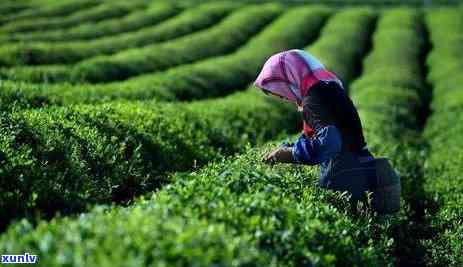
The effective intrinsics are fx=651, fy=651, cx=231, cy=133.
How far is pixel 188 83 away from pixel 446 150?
29.5ft

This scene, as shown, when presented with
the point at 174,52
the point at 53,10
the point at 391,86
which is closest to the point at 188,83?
the point at 174,52

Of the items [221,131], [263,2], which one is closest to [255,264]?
[221,131]

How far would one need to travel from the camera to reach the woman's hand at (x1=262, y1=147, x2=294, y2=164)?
7.71 m

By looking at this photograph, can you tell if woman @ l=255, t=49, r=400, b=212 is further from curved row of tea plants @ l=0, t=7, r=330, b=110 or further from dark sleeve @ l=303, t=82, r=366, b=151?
curved row of tea plants @ l=0, t=7, r=330, b=110

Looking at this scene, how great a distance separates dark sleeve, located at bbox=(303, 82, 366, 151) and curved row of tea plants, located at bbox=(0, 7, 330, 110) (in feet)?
16.5

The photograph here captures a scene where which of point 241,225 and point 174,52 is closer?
point 241,225


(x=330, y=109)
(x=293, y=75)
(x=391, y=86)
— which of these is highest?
(x=293, y=75)

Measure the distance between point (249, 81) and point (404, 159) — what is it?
1214 cm

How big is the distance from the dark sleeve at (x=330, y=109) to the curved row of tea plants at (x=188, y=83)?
5.04 metres

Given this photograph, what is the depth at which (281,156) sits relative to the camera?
7.80 m

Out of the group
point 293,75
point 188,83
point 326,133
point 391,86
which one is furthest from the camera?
point 391,86

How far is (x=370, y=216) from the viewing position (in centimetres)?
788

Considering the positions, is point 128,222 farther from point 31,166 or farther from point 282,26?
point 282,26

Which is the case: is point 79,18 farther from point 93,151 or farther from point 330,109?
point 330,109
